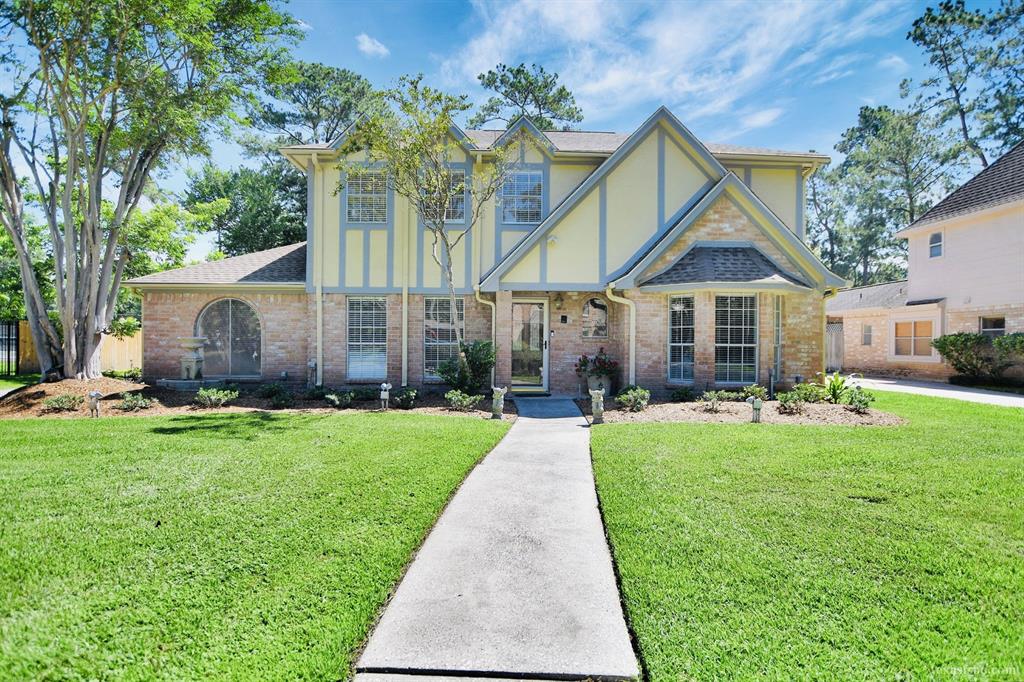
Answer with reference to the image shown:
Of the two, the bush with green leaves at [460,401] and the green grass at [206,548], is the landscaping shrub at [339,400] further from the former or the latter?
A: the green grass at [206,548]

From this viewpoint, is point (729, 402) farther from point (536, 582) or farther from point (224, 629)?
point (224, 629)

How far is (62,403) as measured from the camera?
1008cm

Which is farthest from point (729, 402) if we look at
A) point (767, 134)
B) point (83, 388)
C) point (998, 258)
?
point (83, 388)

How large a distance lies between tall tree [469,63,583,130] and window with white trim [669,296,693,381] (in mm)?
18750

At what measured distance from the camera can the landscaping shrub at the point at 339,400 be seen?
428 inches

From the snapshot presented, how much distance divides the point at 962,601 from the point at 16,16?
58.6 feet

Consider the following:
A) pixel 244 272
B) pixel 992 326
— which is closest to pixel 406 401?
pixel 244 272

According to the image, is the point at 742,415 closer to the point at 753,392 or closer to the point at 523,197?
the point at 753,392

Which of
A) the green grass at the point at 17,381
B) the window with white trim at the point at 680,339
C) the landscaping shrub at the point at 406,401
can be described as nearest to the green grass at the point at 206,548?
the landscaping shrub at the point at 406,401

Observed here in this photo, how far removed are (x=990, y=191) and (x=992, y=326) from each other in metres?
4.67

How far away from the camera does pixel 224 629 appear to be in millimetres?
2844

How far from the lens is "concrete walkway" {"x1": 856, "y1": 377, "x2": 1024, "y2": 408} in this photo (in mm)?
12093

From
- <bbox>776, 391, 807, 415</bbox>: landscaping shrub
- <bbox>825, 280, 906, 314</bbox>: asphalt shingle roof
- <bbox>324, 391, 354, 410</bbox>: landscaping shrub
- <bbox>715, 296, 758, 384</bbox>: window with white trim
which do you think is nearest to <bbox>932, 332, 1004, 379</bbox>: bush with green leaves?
<bbox>825, 280, 906, 314</bbox>: asphalt shingle roof

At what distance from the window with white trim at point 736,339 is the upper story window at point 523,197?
5540 millimetres
